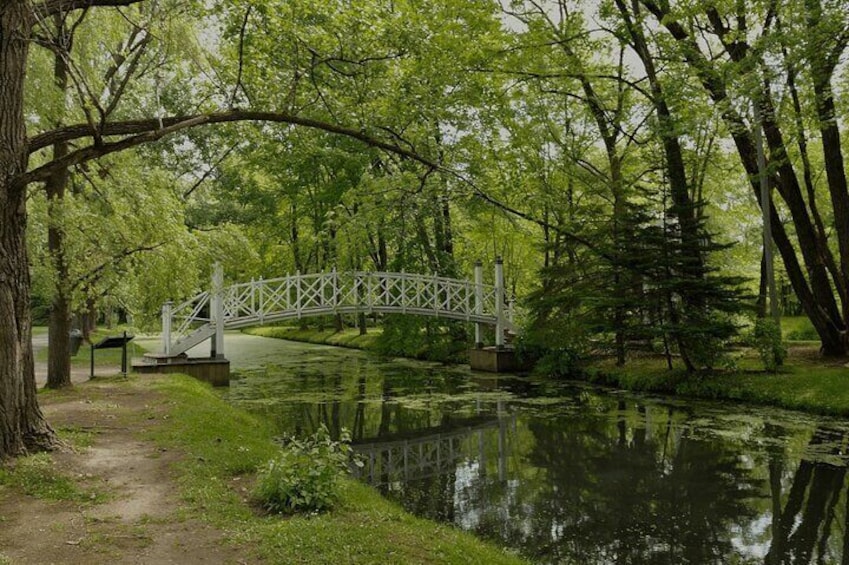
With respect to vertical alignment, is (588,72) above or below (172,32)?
above

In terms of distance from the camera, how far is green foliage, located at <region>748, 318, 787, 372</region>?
13492 millimetres

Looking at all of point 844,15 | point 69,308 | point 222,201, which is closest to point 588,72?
point 844,15

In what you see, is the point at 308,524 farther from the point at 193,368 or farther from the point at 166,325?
the point at 166,325

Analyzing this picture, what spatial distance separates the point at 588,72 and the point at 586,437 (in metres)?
10.3

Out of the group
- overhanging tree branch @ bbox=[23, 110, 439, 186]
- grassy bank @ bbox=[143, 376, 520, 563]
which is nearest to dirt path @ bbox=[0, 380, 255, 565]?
grassy bank @ bbox=[143, 376, 520, 563]

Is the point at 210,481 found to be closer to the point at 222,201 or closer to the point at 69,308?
the point at 69,308

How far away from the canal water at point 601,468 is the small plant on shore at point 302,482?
1.57 meters

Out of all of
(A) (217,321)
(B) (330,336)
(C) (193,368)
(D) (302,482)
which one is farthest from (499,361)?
(B) (330,336)

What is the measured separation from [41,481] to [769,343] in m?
13.4

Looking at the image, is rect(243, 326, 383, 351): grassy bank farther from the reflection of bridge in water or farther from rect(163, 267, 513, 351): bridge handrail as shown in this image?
the reflection of bridge in water

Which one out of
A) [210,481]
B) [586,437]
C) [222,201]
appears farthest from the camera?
[222,201]

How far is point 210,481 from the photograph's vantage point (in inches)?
244

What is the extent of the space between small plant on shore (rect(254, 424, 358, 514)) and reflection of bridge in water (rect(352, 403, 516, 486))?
2.59 metres

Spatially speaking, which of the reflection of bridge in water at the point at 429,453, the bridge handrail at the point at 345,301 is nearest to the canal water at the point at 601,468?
the reflection of bridge in water at the point at 429,453
